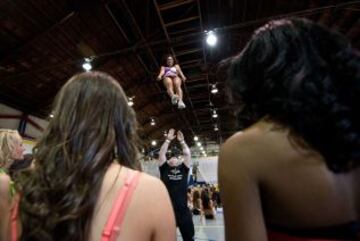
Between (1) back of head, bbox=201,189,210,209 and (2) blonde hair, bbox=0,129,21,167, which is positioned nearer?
(2) blonde hair, bbox=0,129,21,167

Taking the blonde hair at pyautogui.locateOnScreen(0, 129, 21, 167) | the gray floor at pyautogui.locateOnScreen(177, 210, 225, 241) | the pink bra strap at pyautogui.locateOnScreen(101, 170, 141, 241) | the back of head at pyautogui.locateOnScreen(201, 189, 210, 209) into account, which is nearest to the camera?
the pink bra strap at pyautogui.locateOnScreen(101, 170, 141, 241)

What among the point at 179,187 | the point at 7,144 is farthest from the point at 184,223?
the point at 7,144

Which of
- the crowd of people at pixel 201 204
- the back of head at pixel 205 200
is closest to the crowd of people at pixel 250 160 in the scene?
the crowd of people at pixel 201 204

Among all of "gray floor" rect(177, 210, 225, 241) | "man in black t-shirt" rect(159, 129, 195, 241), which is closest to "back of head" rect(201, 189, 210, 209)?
"gray floor" rect(177, 210, 225, 241)

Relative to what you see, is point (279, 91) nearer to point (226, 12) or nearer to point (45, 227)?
point (45, 227)

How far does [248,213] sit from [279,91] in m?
0.35

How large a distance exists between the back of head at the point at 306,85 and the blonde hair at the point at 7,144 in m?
2.23

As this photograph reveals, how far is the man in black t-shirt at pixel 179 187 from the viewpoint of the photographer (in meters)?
3.80

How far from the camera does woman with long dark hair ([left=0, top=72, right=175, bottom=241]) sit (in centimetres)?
99

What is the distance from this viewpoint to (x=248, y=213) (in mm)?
857

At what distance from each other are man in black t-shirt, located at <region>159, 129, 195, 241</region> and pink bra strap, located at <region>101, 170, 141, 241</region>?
2867mm

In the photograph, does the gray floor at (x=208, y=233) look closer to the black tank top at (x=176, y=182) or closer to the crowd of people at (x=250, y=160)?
the black tank top at (x=176, y=182)

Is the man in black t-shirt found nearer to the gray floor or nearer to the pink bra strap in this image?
the gray floor

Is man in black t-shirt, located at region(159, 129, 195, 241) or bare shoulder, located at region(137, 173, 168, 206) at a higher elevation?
man in black t-shirt, located at region(159, 129, 195, 241)
